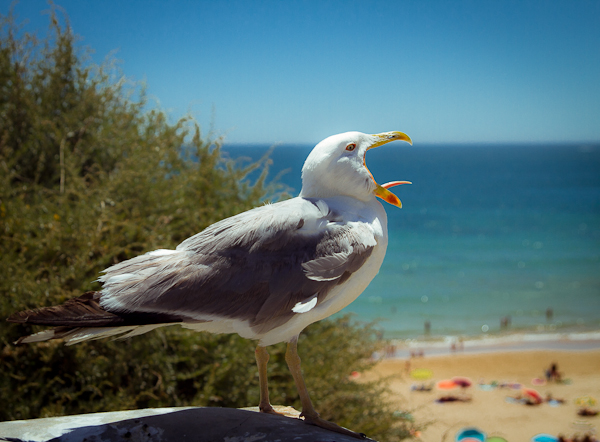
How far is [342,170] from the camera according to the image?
2541 mm

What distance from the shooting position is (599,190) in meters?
54.8

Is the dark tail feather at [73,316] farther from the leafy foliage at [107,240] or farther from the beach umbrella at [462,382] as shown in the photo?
the beach umbrella at [462,382]

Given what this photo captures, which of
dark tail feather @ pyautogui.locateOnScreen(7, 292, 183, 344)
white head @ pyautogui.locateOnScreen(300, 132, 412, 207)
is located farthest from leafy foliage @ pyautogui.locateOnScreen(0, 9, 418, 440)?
white head @ pyautogui.locateOnScreen(300, 132, 412, 207)

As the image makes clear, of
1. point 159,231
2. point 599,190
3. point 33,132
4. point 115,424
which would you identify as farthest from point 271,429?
point 599,190

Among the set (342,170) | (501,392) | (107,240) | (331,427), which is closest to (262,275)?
(342,170)

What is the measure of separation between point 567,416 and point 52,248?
1015cm

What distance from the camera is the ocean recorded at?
17.4 meters

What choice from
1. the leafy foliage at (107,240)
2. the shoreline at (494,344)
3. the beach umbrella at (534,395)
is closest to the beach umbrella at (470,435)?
the beach umbrella at (534,395)

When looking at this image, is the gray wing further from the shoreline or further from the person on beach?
the shoreline

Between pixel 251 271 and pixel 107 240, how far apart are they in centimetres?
257

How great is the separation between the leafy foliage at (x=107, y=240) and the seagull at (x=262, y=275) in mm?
688

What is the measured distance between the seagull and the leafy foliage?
0.69 meters

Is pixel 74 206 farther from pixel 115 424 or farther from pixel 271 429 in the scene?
pixel 271 429

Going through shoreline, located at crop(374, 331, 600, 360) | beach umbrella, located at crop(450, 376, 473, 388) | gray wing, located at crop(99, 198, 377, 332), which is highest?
gray wing, located at crop(99, 198, 377, 332)
